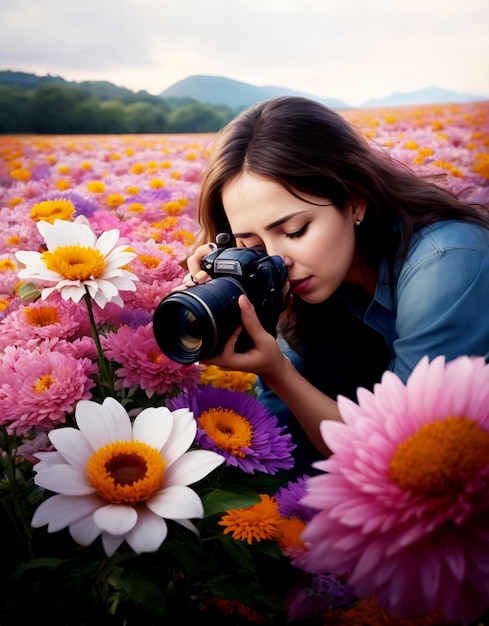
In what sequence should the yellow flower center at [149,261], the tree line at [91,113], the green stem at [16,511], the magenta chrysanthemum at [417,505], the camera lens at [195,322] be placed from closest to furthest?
the magenta chrysanthemum at [417,505] < the green stem at [16,511] < the camera lens at [195,322] < the yellow flower center at [149,261] < the tree line at [91,113]

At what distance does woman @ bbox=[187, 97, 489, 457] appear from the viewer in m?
0.63

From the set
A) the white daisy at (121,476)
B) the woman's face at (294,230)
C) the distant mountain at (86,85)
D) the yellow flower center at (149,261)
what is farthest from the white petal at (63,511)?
the distant mountain at (86,85)

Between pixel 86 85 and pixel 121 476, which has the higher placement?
pixel 86 85

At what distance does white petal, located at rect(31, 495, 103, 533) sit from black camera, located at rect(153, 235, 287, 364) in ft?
0.54

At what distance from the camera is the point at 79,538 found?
27 cm

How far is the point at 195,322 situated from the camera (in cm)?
49

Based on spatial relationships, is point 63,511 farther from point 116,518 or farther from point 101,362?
point 101,362

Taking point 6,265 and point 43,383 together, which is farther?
point 6,265

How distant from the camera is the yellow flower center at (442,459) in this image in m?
0.22

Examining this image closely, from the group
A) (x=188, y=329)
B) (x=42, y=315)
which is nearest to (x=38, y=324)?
(x=42, y=315)

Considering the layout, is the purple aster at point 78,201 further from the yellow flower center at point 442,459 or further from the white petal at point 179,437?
the yellow flower center at point 442,459

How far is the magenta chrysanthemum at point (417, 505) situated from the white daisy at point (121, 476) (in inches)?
2.9

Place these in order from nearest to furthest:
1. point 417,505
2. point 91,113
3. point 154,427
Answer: point 417,505 → point 154,427 → point 91,113

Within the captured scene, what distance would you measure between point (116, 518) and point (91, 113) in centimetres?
81
